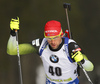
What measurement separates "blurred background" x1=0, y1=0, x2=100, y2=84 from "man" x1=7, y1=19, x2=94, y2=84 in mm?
1915

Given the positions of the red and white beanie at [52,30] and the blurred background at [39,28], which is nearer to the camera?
the red and white beanie at [52,30]

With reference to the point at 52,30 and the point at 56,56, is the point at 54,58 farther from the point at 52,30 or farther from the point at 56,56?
the point at 52,30

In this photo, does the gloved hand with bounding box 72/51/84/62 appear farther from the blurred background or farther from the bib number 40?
the blurred background

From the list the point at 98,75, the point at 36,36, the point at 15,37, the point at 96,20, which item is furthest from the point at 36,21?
the point at 15,37

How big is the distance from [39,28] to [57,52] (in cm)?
353

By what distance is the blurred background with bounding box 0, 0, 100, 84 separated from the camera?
14.8ft

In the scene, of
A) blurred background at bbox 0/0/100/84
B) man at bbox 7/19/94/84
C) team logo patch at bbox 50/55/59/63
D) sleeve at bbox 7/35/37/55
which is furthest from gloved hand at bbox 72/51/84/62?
blurred background at bbox 0/0/100/84

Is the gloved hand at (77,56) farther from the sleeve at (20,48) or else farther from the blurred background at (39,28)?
the blurred background at (39,28)

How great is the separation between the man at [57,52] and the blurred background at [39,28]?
1.91 metres

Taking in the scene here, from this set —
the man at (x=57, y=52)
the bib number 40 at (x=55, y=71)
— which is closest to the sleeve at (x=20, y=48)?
the man at (x=57, y=52)

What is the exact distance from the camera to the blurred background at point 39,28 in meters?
4.50

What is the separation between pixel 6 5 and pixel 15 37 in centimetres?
440

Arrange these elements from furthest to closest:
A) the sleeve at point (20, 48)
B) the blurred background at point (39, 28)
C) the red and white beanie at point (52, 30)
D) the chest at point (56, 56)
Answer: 1. the blurred background at point (39, 28)
2. the sleeve at point (20, 48)
3. the chest at point (56, 56)
4. the red and white beanie at point (52, 30)

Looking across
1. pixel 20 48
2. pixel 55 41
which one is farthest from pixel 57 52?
pixel 20 48
